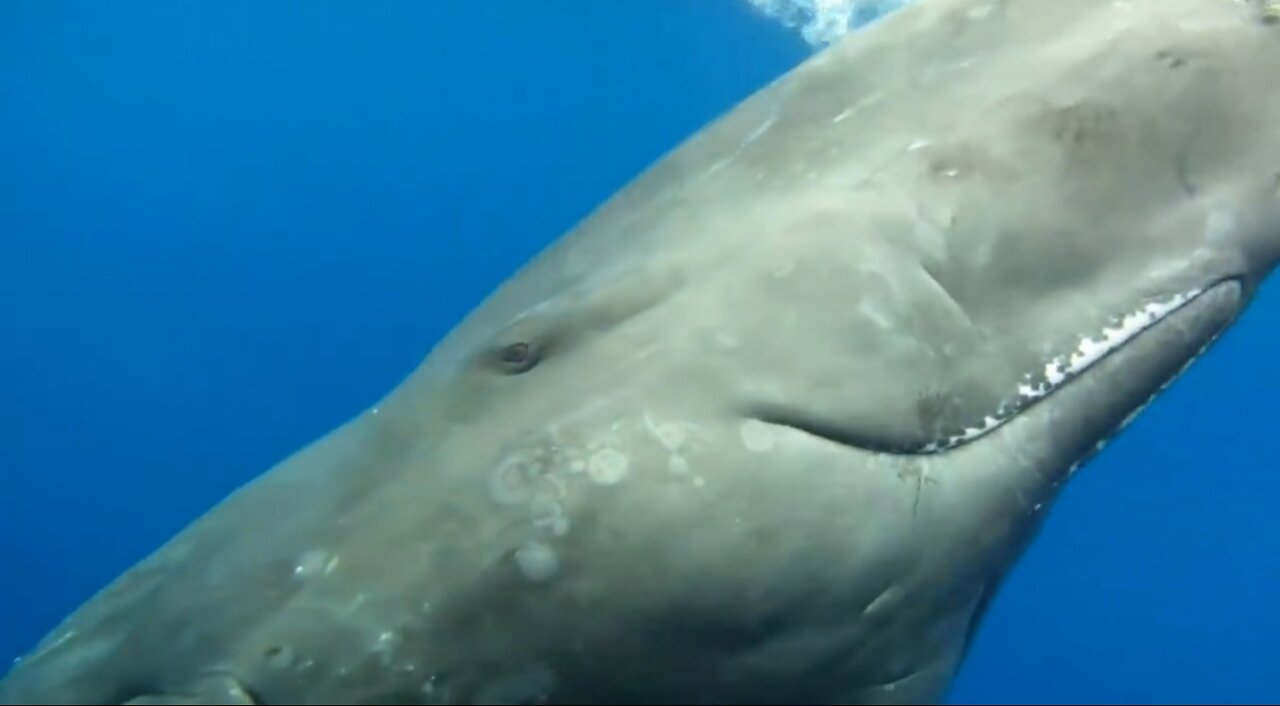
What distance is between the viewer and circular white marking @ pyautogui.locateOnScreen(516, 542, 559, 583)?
9.08ft

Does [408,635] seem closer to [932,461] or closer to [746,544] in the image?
[746,544]

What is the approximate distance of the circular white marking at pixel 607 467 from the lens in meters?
2.81

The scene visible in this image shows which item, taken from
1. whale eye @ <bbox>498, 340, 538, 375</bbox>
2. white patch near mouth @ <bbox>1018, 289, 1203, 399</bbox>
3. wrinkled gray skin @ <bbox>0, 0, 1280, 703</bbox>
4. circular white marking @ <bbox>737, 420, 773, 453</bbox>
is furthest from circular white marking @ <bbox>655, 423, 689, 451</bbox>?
white patch near mouth @ <bbox>1018, 289, 1203, 399</bbox>

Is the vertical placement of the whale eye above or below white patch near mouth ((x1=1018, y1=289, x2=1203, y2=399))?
above

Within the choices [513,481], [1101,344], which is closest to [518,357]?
[513,481]

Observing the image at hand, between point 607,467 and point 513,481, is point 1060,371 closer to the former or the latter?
point 607,467

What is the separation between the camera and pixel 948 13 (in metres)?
3.67

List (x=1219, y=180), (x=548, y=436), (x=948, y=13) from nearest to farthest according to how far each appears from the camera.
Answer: (x=548, y=436) → (x=1219, y=180) → (x=948, y=13)

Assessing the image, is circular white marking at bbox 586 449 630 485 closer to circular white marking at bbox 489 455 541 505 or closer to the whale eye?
circular white marking at bbox 489 455 541 505

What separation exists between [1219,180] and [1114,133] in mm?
270

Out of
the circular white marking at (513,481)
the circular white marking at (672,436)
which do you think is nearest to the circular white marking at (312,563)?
the circular white marking at (513,481)

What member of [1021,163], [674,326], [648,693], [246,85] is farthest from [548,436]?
[246,85]

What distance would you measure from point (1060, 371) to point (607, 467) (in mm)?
1046

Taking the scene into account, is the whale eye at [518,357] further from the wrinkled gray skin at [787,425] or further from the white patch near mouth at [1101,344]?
the white patch near mouth at [1101,344]
